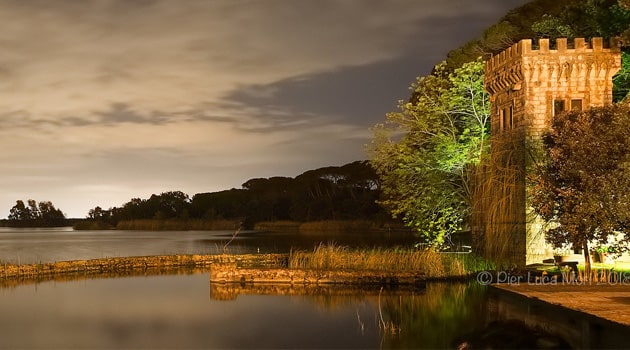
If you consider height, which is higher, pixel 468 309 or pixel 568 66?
pixel 568 66

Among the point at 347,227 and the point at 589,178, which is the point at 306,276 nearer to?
the point at 589,178

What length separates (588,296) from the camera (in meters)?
16.3

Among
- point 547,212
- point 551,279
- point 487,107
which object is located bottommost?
point 551,279

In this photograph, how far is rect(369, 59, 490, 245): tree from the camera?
30.1 m

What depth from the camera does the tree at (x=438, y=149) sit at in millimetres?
30141

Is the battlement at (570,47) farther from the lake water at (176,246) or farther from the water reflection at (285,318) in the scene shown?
the lake water at (176,246)

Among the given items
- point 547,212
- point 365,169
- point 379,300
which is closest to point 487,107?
point 547,212

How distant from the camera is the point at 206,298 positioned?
24516 millimetres

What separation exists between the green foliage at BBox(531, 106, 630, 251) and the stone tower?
3302 mm

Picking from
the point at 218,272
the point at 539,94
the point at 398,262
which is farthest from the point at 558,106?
the point at 218,272

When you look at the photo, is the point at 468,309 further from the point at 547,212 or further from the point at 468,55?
the point at 468,55

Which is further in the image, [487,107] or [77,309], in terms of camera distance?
[487,107]

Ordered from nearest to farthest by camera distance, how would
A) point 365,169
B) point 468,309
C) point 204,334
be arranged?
point 204,334 → point 468,309 → point 365,169

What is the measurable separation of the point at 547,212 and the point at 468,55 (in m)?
14.1
